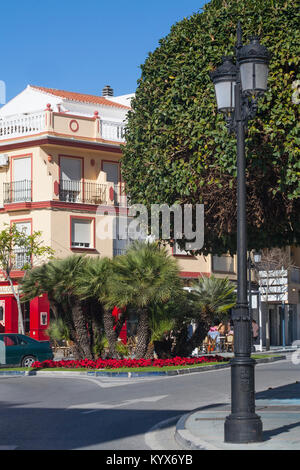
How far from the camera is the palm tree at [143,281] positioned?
86.0 ft

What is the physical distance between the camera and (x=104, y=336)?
28844mm

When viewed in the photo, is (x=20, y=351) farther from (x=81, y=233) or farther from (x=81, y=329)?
(x=81, y=233)

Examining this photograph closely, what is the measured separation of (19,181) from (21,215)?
6.51ft

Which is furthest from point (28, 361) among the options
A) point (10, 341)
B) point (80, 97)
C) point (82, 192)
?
point (80, 97)

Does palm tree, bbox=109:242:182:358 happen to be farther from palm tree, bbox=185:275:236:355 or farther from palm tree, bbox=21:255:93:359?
palm tree, bbox=185:275:236:355

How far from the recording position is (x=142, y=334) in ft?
89.8

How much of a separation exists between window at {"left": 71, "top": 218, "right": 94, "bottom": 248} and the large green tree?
32421mm

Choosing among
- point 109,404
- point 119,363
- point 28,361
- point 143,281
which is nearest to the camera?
point 109,404

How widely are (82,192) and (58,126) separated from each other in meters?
3.93

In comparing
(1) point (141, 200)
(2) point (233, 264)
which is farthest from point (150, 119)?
(2) point (233, 264)

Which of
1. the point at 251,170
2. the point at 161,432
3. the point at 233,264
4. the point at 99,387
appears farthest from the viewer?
the point at 233,264

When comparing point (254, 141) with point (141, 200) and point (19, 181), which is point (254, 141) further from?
point (19, 181)

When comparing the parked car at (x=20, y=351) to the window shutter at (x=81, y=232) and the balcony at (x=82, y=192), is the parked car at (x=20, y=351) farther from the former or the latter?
the balcony at (x=82, y=192)

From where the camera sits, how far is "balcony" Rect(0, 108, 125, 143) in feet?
156
